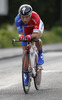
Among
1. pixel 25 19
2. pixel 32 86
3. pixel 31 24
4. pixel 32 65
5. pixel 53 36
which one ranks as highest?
pixel 25 19

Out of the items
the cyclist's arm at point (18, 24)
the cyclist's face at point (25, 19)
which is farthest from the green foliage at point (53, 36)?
the cyclist's face at point (25, 19)

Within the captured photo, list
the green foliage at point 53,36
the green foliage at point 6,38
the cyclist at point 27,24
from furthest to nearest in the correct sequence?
the green foliage at point 53,36 < the green foliage at point 6,38 < the cyclist at point 27,24

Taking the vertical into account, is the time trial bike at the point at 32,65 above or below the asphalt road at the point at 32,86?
above

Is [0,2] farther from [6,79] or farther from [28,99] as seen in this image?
[28,99]

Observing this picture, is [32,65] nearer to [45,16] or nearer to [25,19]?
[25,19]

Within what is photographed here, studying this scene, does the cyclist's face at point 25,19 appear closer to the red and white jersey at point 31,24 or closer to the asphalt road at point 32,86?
the red and white jersey at point 31,24

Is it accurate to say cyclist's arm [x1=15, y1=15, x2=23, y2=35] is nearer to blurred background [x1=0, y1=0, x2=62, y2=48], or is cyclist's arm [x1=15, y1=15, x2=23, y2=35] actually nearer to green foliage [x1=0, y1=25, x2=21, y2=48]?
green foliage [x1=0, y1=25, x2=21, y2=48]

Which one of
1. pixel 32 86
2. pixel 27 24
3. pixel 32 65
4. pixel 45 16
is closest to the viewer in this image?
pixel 32 65

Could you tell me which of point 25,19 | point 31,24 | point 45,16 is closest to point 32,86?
point 31,24

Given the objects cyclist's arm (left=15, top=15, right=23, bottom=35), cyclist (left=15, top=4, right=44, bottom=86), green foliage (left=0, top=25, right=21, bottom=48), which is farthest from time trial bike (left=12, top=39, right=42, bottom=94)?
green foliage (left=0, top=25, right=21, bottom=48)

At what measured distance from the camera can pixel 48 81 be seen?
417 inches

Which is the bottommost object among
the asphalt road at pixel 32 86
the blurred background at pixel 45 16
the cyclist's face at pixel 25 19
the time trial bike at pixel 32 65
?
the blurred background at pixel 45 16

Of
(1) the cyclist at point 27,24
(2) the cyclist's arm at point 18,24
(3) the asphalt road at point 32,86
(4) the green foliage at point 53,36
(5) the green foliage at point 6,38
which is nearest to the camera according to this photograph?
(3) the asphalt road at point 32,86

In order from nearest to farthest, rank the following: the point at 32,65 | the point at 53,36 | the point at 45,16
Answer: the point at 32,65, the point at 53,36, the point at 45,16
